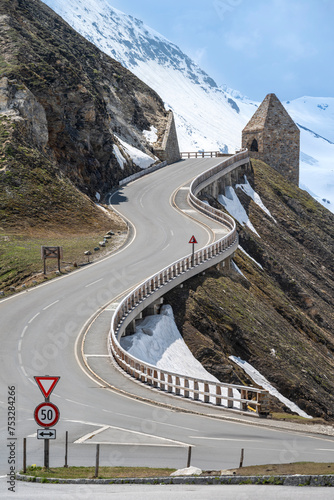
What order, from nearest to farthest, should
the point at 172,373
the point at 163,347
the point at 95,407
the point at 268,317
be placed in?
the point at 95,407 < the point at 172,373 < the point at 163,347 < the point at 268,317

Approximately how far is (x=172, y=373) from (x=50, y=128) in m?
44.3

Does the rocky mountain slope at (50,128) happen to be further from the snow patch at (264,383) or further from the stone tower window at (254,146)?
the snow patch at (264,383)

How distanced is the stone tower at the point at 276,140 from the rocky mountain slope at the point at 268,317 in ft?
87.8

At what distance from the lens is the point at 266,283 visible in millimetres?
55250

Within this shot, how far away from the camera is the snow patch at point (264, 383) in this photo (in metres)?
34.4

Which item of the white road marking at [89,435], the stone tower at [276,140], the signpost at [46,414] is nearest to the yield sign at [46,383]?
the signpost at [46,414]

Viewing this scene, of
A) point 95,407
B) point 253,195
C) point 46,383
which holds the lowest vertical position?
point 95,407

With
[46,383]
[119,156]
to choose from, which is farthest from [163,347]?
[119,156]

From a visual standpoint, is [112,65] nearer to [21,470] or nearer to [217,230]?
[217,230]

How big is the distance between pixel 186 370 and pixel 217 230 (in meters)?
22.7

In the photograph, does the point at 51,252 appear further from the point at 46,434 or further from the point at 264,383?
the point at 46,434

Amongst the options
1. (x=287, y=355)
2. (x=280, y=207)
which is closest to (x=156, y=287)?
(x=287, y=355)

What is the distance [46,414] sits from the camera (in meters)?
15.5

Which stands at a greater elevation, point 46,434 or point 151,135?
point 151,135
